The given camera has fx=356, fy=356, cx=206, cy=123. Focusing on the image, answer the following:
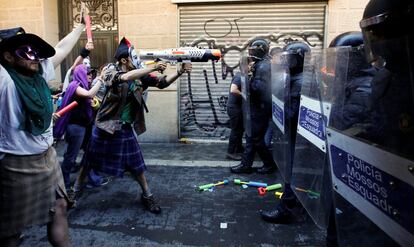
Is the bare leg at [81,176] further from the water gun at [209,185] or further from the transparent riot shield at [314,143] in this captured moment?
the transparent riot shield at [314,143]

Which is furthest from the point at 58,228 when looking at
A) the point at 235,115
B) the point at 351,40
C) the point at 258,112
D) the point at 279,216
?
the point at 235,115

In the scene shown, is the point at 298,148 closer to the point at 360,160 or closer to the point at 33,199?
the point at 360,160

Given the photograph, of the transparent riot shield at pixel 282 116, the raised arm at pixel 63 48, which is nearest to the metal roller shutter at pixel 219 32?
the transparent riot shield at pixel 282 116

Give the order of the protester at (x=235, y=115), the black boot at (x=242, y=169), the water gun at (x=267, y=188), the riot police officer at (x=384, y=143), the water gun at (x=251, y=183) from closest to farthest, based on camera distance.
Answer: the riot police officer at (x=384, y=143) → the water gun at (x=267, y=188) → the water gun at (x=251, y=183) → the black boot at (x=242, y=169) → the protester at (x=235, y=115)

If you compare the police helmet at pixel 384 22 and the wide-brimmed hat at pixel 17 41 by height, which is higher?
the police helmet at pixel 384 22

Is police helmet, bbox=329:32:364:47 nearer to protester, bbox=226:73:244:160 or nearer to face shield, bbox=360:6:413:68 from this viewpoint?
face shield, bbox=360:6:413:68

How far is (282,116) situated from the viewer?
9.36 ft

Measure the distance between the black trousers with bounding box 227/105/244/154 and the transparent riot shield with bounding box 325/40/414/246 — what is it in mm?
3770

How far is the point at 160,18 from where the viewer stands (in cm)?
655

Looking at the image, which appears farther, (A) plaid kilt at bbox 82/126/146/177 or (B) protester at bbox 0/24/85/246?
(A) plaid kilt at bbox 82/126/146/177

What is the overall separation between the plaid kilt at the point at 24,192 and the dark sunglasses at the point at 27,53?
24.7 inches

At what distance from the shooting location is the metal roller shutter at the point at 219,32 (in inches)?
254

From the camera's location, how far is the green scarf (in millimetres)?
2193

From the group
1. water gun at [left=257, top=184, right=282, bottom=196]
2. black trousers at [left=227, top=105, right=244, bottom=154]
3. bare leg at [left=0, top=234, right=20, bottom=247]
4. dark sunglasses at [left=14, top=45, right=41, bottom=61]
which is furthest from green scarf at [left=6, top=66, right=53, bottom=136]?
black trousers at [left=227, top=105, right=244, bottom=154]
